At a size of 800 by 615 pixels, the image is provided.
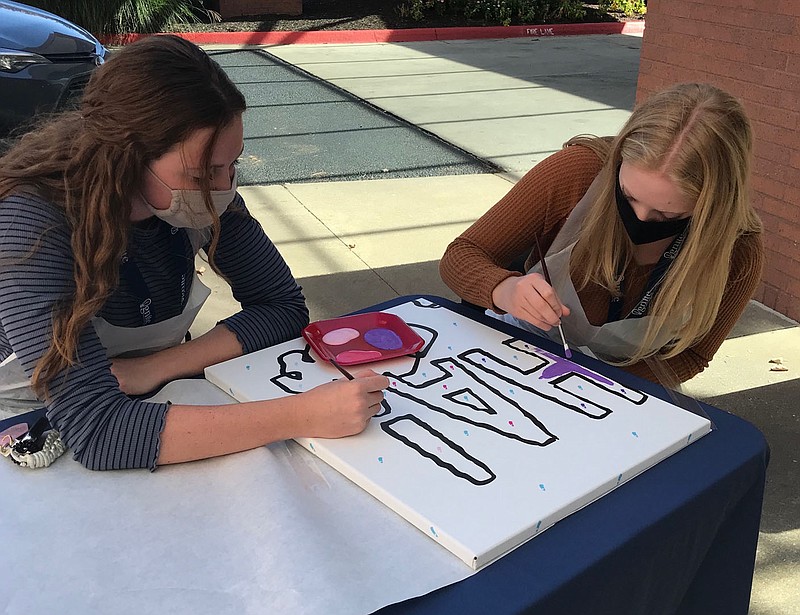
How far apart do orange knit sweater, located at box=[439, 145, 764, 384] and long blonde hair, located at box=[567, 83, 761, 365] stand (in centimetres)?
5

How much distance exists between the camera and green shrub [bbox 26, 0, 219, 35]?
10203 millimetres

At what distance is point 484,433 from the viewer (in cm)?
132

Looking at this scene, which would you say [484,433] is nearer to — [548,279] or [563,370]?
[563,370]

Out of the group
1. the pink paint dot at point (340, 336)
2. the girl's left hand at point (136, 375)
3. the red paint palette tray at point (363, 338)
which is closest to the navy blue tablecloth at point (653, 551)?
the red paint palette tray at point (363, 338)

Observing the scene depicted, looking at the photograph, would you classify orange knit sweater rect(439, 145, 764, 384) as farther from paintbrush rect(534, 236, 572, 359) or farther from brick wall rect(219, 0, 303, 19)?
brick wall rect(219, 0, 303, 19)

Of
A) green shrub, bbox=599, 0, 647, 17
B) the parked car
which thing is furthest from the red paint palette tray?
green shrub, bbox=599, 0, 647, 17

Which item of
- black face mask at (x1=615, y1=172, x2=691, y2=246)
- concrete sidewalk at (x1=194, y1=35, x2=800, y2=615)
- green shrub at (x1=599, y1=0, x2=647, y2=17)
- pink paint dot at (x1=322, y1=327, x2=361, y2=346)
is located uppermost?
green shrub at (x1=599, y1=0, x2=647, y2=17)

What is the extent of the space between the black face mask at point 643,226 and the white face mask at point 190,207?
2.66 feet

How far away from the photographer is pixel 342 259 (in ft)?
13.6

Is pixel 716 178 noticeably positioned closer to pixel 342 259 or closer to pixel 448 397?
pixel 448 397

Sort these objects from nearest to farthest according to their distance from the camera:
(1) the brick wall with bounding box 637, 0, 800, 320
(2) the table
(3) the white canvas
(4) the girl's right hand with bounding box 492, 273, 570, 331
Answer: (2) the table → (3) the white canvas → (4) the girl's right hand with bounding box 492, 273, 570, 331 → (1) the brick wall with bounding box 637, 0, 800, 320

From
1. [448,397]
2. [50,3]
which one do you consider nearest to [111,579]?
[448,397]

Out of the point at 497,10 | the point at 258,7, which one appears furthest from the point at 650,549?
the point at 497,10

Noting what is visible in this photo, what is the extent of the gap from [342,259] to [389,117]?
3.40 metres
